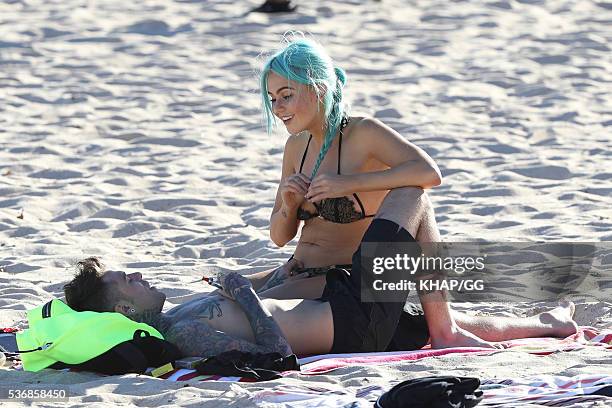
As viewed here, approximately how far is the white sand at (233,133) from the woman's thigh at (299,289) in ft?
2.04

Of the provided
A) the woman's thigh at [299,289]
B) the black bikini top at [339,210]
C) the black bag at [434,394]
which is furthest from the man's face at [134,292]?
the black bag at [434,394]

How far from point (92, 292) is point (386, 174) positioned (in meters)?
1.18

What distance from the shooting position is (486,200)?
7.27m

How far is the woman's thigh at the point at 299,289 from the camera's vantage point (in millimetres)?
4742

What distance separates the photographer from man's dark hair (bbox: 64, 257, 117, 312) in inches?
174

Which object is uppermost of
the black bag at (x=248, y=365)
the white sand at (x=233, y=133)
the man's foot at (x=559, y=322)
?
the black bag at (x=248, y=365)

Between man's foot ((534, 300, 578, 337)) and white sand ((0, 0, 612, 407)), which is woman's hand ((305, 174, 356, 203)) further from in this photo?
man's foot ((534, 300, 578, 337))

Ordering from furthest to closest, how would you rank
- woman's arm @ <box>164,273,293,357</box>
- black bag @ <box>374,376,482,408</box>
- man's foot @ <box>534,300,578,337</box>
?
man's foot @ <box>534,300,578,337</box> → woman's arm @ <box>164,273,293,357</box> → black bag @ <box>374,376,482,408</box>

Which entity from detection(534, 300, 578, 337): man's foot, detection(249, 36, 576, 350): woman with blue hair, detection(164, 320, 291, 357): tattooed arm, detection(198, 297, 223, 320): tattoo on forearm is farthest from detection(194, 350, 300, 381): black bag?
detection(534, 300, 578, 337): man's foot

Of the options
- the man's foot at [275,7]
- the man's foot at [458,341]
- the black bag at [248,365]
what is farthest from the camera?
the man's foot at [275,7]

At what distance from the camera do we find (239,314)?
4.43 metres

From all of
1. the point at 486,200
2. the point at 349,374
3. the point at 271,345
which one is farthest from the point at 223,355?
the point at 486,200

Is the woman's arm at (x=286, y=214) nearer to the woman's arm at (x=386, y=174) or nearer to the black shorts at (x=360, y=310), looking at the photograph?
the woman's arm at (x=386, y=174)

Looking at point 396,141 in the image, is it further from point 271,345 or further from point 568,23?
point 568,23
